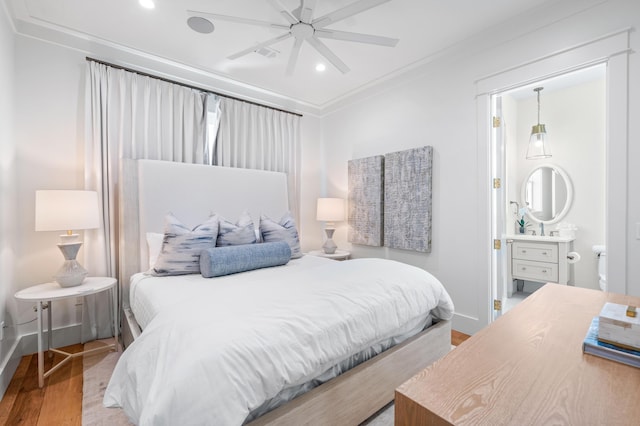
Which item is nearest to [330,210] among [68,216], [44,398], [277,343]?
[68,216]

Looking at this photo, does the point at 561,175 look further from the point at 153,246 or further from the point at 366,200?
the point at 153,246

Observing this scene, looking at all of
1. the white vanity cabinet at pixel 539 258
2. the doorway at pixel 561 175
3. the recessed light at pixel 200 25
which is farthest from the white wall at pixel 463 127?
the recessed light at pixel 200 25

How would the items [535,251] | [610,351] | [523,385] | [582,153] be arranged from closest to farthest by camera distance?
[523,385] → [610,351] → [582,153] → [535,251]

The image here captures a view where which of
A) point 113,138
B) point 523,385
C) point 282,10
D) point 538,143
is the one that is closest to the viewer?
point 523,385

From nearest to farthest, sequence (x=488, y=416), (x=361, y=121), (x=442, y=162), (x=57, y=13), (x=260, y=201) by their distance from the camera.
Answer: (x=488, y=416)
(x=57, y=13)
(x=442, y=162)
(x=260, y=201)
(x=361, y=121)

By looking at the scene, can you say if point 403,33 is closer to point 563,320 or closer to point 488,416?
point 563,320

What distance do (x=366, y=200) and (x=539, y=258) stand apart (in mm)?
2301

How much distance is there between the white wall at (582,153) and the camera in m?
3.39

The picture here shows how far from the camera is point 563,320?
1.08 meters

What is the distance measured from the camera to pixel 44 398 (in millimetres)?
1812

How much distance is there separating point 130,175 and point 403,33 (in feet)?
9.32

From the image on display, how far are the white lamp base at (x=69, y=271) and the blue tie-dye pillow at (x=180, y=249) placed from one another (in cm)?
52

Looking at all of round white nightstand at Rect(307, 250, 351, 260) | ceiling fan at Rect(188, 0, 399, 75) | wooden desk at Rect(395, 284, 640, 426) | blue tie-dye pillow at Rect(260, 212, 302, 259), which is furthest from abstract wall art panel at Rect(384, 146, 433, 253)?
wooden desk at Rect(395, 284, 640, 426)

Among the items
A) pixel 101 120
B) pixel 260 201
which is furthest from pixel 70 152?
pixel 260 201
